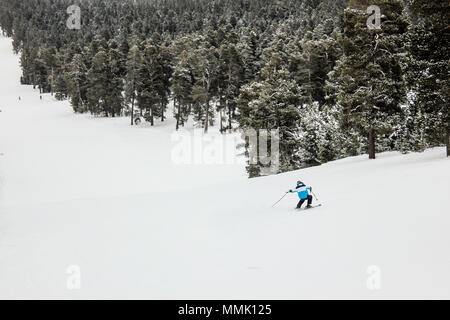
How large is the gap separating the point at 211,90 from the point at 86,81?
98.3 feet

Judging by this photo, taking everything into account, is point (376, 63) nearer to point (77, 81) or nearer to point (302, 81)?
point (302, 81)

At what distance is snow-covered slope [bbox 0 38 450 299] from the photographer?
7613mm

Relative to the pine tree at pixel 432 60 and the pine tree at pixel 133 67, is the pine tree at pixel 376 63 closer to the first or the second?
the pine tree at pixel 432 60

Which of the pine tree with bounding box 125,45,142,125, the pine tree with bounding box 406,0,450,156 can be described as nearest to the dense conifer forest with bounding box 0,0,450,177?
the pine tree with bounding box 406,0,450,156

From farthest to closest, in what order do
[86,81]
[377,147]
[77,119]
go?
Result: [86,81] → [77,119] → [377,147]

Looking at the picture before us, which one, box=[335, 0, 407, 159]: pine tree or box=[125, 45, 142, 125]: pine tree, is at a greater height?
box=[125, 45, 142, 125]: pine tree

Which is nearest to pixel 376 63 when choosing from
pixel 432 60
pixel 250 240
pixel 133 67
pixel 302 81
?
pixel 432 60

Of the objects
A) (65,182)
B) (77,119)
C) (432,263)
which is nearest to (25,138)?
(77,119)

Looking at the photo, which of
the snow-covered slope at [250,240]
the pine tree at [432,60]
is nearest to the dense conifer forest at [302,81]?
the pine tree at [432,60]

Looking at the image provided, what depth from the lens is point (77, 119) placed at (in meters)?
62.8

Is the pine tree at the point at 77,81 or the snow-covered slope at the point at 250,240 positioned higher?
the pine tree at the point at 77,81

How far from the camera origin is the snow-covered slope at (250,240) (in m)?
7.61

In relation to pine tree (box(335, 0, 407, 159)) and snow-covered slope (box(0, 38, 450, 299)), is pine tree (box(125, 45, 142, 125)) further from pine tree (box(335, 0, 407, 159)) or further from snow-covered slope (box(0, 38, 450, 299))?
pine tree (box(335, 0, 407, 159))
